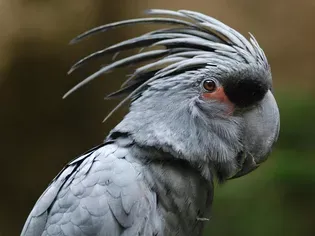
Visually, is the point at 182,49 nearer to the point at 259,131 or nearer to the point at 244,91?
the point at 244,91

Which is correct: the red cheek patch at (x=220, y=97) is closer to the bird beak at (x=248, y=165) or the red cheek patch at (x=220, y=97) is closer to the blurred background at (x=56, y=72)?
the bird beak at (x=248, y=165)

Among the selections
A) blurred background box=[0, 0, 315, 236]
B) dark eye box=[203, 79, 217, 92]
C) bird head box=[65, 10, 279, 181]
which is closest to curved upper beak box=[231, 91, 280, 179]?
bird head box=[65, 10, 279, 181]

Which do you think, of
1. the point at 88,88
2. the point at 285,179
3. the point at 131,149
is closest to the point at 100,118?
the point at 88,88

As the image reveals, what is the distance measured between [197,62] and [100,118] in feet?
11.5

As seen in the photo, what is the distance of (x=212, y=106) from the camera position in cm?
225

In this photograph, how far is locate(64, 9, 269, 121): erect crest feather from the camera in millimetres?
2273

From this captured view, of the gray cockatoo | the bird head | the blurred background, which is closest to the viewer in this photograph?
the gray cockatoo

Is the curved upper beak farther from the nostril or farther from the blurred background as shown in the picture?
the blurred background

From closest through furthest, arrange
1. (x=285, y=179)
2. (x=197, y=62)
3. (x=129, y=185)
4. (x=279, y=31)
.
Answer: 1. (x=129, y=185)
2. (x=197, y=62)
3. (x=285, y=179)
4. (x=279, y=31)

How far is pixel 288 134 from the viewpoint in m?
4.32

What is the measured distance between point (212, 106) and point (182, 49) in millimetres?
305

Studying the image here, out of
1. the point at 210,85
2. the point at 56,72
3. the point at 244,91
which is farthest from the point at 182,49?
the point at 56,72

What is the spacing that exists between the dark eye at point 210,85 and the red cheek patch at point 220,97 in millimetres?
16

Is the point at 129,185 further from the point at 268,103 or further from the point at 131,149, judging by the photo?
the point at 268,103
